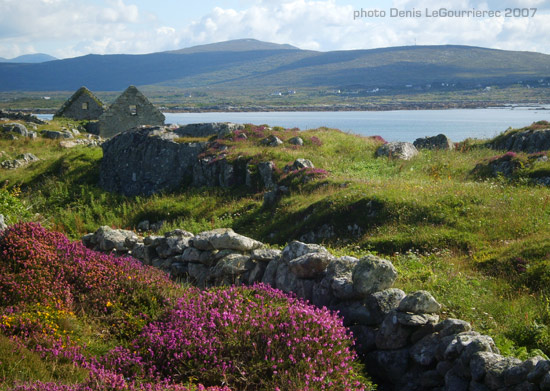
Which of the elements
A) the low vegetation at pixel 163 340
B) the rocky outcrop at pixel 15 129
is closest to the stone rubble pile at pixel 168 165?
the low vegetation at pixel 163 340

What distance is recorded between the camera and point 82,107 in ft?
201

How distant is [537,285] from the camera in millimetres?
8656

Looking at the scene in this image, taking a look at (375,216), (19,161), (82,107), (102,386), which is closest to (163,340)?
(102,386)

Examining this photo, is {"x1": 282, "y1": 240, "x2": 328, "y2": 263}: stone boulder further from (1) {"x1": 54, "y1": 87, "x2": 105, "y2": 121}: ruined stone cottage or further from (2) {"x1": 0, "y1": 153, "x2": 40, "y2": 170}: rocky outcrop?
(1) {"x1": 54, "y1": 87, "x2": 105, "y2": 121}: ruined stone cottage

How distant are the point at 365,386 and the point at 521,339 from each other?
7.45 ft

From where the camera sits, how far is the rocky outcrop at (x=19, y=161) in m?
34.1

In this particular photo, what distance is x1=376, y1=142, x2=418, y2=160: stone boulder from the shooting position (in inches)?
987

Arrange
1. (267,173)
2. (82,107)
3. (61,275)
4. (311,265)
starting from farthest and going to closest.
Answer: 1. (82,107)
2. (267,173)
3. (61,275)
4. (311,265)

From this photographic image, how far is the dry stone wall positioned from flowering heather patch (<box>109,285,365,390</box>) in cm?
68

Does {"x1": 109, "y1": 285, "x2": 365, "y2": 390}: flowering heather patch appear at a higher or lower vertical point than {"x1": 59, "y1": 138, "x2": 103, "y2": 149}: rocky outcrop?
lower

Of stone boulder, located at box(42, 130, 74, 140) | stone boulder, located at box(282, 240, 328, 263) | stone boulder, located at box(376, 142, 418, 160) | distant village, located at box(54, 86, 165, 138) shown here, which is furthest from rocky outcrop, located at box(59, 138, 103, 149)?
stone boulder, located at box(282, 240, 328, 263)

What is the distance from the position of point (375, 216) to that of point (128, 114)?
38695 millimetres

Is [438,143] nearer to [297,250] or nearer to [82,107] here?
[297,250]

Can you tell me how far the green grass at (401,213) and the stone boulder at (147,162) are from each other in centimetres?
112
